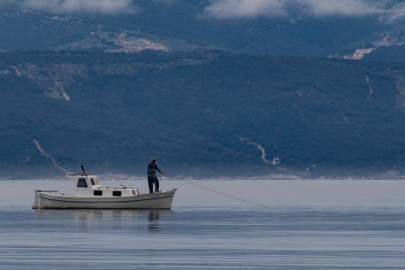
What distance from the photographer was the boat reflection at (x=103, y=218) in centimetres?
4066

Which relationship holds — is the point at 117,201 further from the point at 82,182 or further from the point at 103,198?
the point at 82,182

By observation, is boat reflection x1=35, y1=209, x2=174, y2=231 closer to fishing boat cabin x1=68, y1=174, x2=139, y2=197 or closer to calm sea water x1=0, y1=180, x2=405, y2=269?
calm sea water x1=0, y1=180, x2=405, y2=269

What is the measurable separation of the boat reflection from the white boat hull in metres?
0.45

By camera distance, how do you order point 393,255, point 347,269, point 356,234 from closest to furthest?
point 347,269 < point 393,255 < point 356,234

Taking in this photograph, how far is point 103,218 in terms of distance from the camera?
46062 mm

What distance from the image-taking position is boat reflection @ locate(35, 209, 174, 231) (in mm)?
40656

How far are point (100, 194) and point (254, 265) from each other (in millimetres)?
30271

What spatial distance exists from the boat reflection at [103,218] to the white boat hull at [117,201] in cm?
45

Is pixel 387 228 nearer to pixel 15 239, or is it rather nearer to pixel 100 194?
pixel 15 239

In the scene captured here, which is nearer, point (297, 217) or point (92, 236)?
point (92, 236)

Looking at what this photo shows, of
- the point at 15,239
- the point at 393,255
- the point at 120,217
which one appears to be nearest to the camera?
the point at 393,255

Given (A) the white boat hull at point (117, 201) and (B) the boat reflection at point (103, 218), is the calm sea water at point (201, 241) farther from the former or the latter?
(A) the white boat hull at point (117, 201)

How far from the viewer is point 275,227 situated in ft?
130

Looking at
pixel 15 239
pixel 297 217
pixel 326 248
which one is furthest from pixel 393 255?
pixel 297 217
